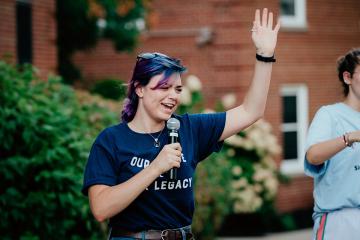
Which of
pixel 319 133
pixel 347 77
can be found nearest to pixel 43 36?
pixel 347 77

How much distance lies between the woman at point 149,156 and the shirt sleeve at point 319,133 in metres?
0.69

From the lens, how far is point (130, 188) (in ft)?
11.1

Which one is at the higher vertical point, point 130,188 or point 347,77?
point 347,77

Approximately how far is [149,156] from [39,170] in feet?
9.68

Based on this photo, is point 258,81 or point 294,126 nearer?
point 258,81

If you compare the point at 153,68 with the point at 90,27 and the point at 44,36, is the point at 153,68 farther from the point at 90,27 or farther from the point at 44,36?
the point at 90,27

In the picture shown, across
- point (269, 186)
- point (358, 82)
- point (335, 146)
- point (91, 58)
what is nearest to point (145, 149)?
point (335, 146)

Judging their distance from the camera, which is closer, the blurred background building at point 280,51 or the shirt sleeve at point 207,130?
the shirt sleeve at point 207,130

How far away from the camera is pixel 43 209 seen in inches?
246

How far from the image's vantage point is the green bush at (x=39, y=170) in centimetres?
617

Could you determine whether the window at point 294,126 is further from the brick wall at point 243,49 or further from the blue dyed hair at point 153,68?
the blue dyed hair at point 153,68

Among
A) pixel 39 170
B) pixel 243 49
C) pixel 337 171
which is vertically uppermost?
pixel 243 49

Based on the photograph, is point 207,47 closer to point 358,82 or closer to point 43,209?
point 43,209

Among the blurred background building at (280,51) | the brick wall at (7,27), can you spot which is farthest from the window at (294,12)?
the brick wall at (7,27)
